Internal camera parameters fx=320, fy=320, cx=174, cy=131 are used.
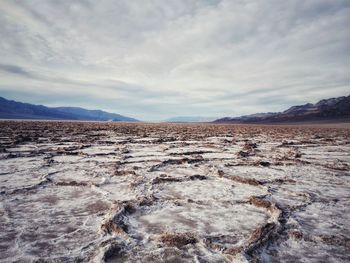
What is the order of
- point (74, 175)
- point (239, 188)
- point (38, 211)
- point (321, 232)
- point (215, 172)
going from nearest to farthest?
1. point (321, 232)
2. point (38, 211)
3. point (239, 188)
4. point (74, 175)
5. point (215, 172)

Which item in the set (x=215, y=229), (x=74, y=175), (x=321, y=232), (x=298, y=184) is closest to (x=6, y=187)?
(x=74, y=175)

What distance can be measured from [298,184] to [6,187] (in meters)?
3.39

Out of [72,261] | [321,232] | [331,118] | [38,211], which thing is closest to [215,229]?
[321,232]

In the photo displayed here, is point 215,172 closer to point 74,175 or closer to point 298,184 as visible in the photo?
point 298,184

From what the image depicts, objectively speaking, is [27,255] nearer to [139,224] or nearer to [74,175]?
[139,224]

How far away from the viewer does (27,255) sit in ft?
6.17

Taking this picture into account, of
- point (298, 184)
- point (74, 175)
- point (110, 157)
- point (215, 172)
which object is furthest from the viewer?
point (110, 157)

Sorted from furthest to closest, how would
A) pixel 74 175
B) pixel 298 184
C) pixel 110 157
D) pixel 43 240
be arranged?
pixel 110 157
pixel 74 175
pixel 298 184
pixel 43 240

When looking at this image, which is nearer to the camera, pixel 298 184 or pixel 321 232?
pixel 321 232

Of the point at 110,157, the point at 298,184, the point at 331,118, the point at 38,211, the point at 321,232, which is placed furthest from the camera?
the point at 331,118

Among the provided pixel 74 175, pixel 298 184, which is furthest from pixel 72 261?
pixel 298 184

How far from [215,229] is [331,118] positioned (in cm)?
8236

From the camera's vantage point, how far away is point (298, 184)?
3965 millimetres

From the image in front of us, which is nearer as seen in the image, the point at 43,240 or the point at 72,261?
the point at 72,261
